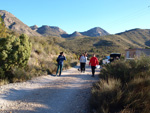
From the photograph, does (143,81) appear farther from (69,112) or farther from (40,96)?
(40,96)

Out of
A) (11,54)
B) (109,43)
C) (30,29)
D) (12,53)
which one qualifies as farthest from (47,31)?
(11,54)

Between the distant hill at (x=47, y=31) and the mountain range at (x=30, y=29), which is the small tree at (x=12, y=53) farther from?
the distant hill at (x=47, y=31)

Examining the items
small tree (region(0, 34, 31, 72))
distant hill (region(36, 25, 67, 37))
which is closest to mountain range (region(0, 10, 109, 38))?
distant hill (region(36, 25, 67, 37))

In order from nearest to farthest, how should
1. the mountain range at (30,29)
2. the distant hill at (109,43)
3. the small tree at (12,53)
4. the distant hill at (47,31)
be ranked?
the small tree at (12,53) → the distant hill at (109,43) → the mountain range at (30,29) → the distant hill at (47,31)

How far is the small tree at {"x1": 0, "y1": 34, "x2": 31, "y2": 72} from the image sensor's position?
716 cm

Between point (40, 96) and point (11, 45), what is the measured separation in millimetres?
4188

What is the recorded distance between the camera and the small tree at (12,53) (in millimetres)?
7164

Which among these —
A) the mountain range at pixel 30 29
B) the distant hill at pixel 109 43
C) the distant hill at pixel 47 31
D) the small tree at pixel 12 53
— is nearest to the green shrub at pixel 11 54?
the small tree at pixel 12 53

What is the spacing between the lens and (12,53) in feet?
24.8

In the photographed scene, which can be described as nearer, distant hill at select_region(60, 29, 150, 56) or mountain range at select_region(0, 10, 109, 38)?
distant hill at select_region(60, 29, 150, 56)

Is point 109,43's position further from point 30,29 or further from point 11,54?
point 11,54

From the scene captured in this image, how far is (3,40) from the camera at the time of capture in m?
7.50

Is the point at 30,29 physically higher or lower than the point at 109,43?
higher

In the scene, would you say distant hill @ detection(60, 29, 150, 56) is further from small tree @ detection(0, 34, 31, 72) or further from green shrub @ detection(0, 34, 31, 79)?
green shrub @ detection(0, 34, 31, 79)
